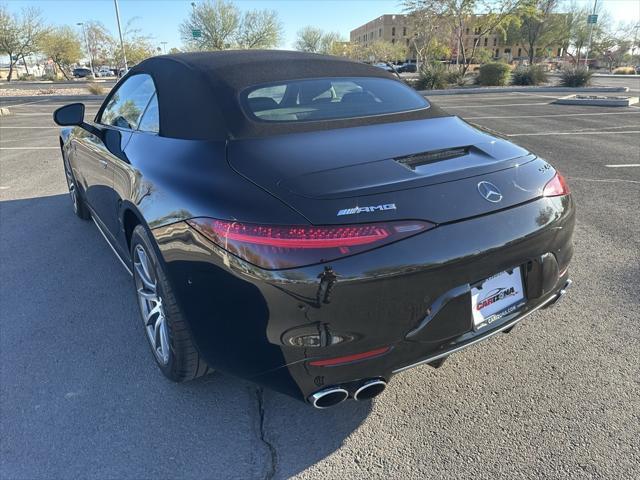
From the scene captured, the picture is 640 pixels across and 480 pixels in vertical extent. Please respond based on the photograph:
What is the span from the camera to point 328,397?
1839mm

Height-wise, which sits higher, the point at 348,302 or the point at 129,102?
the point at 129,102

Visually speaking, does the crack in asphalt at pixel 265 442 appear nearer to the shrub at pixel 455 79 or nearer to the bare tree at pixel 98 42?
the shrub at pixel 455 79

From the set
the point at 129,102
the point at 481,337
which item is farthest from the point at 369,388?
the point at 129,102

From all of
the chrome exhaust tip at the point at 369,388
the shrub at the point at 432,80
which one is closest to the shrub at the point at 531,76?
the shrub at the point at 432,80

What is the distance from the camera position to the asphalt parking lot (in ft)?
6.66

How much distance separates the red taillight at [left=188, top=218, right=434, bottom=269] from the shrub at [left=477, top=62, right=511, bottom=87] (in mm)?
28687

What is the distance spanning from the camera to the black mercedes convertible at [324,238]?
172 cm

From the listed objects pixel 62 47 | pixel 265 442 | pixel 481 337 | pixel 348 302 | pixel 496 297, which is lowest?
pixel 265 442

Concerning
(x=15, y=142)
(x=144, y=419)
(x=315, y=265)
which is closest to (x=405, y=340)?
(x=315, y=265)

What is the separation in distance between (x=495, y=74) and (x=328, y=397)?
29.0 m

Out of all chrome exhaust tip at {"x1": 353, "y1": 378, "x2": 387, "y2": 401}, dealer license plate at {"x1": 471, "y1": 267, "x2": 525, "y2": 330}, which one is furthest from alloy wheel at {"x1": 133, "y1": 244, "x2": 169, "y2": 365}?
dealer license plate at {"x1": 471, "y1": 267, "x2": 525, "y2": 330}

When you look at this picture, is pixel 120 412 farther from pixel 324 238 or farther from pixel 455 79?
pixel 455 79

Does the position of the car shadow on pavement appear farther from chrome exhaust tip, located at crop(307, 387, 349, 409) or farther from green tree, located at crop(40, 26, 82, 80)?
green tree, located at crop(40, 26, 82, 80)

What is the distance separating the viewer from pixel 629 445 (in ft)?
6.75
